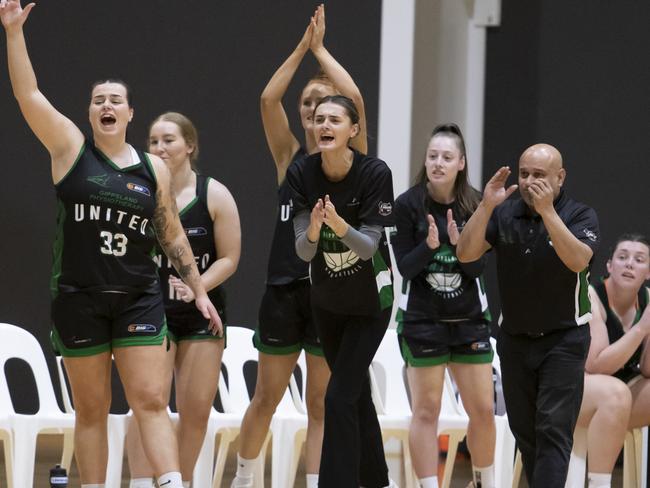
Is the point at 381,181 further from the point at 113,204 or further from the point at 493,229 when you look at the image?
the point at 113,204

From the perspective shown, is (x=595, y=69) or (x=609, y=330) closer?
(x=609, y=330)

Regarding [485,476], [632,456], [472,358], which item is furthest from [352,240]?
[632,456]

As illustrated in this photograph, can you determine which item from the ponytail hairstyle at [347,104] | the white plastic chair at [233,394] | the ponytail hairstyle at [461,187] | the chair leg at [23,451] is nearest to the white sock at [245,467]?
the white plastic chair at [233,394]

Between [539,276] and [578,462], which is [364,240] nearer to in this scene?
[539,276]

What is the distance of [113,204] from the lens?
4.16 metres

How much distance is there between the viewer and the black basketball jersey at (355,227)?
4375 mm

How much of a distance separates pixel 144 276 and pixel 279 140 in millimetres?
1135

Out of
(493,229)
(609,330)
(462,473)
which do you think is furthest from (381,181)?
(462,473)

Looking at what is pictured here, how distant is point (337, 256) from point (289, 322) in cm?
66

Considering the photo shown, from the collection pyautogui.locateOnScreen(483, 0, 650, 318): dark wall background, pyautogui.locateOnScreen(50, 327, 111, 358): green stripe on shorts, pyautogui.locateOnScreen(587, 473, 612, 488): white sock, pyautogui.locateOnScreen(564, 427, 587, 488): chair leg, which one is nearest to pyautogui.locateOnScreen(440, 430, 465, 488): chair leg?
pyautogui.locateOnScreen(564, 427, 587, 488): chair leg

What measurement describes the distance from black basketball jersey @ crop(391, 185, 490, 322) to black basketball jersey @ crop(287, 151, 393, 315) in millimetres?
745

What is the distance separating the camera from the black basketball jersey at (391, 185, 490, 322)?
5164 mm

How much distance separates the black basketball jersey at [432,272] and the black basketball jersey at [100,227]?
1.39 m

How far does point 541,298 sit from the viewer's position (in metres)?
4.41
